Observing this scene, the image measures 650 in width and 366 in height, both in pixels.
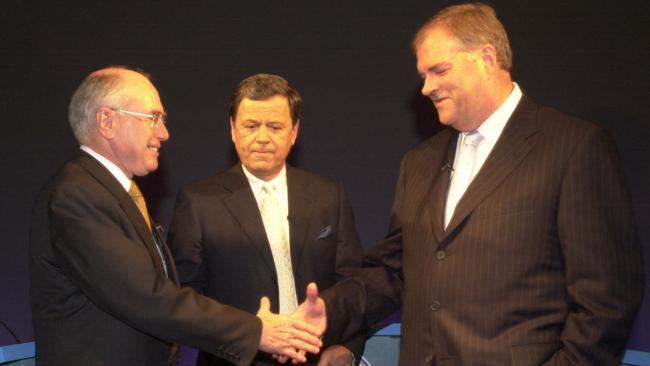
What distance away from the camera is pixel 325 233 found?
10.5ft

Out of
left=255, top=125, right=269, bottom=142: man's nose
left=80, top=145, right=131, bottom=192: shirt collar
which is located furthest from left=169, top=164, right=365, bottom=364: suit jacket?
left=80, top=145, right=131, bottom=192: shirt collar

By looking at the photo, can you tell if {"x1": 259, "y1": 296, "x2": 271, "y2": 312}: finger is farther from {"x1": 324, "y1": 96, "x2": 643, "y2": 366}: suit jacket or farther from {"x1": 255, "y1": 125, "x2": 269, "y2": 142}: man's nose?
{"x1": 255, "y1": 125, "x2": 269, "y2": 142}: man's nose

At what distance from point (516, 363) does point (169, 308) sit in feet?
3.23

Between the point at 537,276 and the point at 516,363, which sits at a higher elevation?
the point at 537,276

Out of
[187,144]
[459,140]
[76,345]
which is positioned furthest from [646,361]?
[187,144]

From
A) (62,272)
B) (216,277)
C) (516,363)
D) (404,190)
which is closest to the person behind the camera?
(516,363)

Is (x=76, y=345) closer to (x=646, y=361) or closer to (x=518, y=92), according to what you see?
(x=518, y=92)

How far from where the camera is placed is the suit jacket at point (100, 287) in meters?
2.27

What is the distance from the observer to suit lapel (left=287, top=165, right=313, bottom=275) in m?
3.13

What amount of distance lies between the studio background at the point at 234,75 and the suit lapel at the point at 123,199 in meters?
1.47

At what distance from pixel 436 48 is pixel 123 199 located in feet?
3.49

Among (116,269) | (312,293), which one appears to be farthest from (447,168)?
(116,269)

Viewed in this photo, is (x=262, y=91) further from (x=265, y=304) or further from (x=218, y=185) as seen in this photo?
(x=265, y=304)

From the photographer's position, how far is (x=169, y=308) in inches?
92.4
